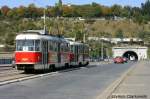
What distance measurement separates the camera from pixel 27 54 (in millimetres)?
41594

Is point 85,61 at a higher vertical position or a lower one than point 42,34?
lower

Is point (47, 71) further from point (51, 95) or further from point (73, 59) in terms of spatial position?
point (51, 95)

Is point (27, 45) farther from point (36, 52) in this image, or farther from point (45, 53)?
point (45, 53)

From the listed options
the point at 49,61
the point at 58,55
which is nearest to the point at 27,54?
the point at 49,61

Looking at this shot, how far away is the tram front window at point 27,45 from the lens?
4203 cm

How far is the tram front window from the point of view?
42.0 m

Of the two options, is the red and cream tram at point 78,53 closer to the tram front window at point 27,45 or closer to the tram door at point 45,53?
the tram door at point 45,53

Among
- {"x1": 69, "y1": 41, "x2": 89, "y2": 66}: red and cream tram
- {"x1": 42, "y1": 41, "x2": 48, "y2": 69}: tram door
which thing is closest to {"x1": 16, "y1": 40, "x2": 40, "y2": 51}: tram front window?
{"x1": 42, "y1": 41, "x2": 48, "y2": 69}: tram door

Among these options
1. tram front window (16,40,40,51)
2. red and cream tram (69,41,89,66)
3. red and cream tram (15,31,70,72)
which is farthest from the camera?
red and cream tram (69,41,89,66)

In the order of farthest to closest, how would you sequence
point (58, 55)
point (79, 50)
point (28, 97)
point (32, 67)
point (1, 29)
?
point (1, 29)
point (79, 50)
point (58, 55)
point (32, 67)
point (28, 97)

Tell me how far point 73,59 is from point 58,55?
1048 centimetres

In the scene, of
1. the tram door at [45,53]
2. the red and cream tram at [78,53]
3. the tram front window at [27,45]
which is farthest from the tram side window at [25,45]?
the red and cream tram at [78,53]

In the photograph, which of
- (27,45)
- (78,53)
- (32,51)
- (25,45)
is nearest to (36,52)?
(32,51)

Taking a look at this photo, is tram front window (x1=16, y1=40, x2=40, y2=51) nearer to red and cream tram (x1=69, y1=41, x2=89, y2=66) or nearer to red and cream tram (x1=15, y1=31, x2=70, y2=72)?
red and cream tram (x1=15, y1=31, x2=70, y2=72)
